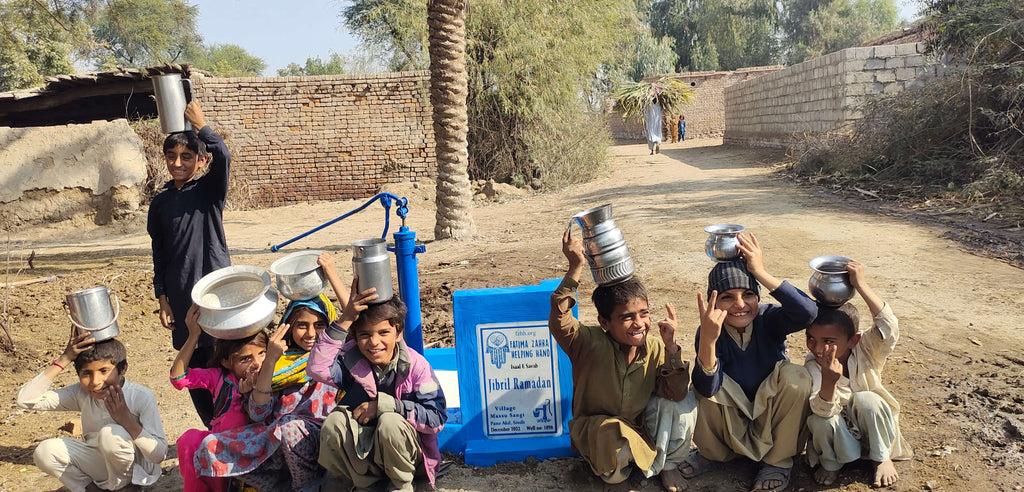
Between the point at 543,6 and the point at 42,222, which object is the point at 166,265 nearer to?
the point at 42,222

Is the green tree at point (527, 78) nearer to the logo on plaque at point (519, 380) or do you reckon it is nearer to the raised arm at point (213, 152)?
the raised arm at point (213, 152)

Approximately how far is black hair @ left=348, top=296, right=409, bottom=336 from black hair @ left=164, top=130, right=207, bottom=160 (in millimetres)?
1136

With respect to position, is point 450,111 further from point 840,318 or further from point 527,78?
point 840,318

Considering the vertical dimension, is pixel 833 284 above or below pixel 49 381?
above

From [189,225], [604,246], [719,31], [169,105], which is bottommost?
[604,246]

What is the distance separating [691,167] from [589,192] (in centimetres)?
374

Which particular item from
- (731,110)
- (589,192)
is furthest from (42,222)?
(731,110)

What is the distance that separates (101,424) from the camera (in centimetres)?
293

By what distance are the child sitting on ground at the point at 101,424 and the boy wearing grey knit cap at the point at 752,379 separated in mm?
2265

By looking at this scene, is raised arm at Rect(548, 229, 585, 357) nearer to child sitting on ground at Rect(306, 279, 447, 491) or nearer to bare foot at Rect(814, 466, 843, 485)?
child sitting on ground at Rect(306, 279, 447, 491)

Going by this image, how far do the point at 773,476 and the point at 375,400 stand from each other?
5.14 ft

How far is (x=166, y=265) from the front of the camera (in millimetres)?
3213

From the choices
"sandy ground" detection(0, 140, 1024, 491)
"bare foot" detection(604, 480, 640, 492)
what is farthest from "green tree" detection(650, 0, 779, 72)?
"bare foot" detection(604, 480, 640, 492)

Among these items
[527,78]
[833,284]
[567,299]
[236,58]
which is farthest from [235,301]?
[236,58]
